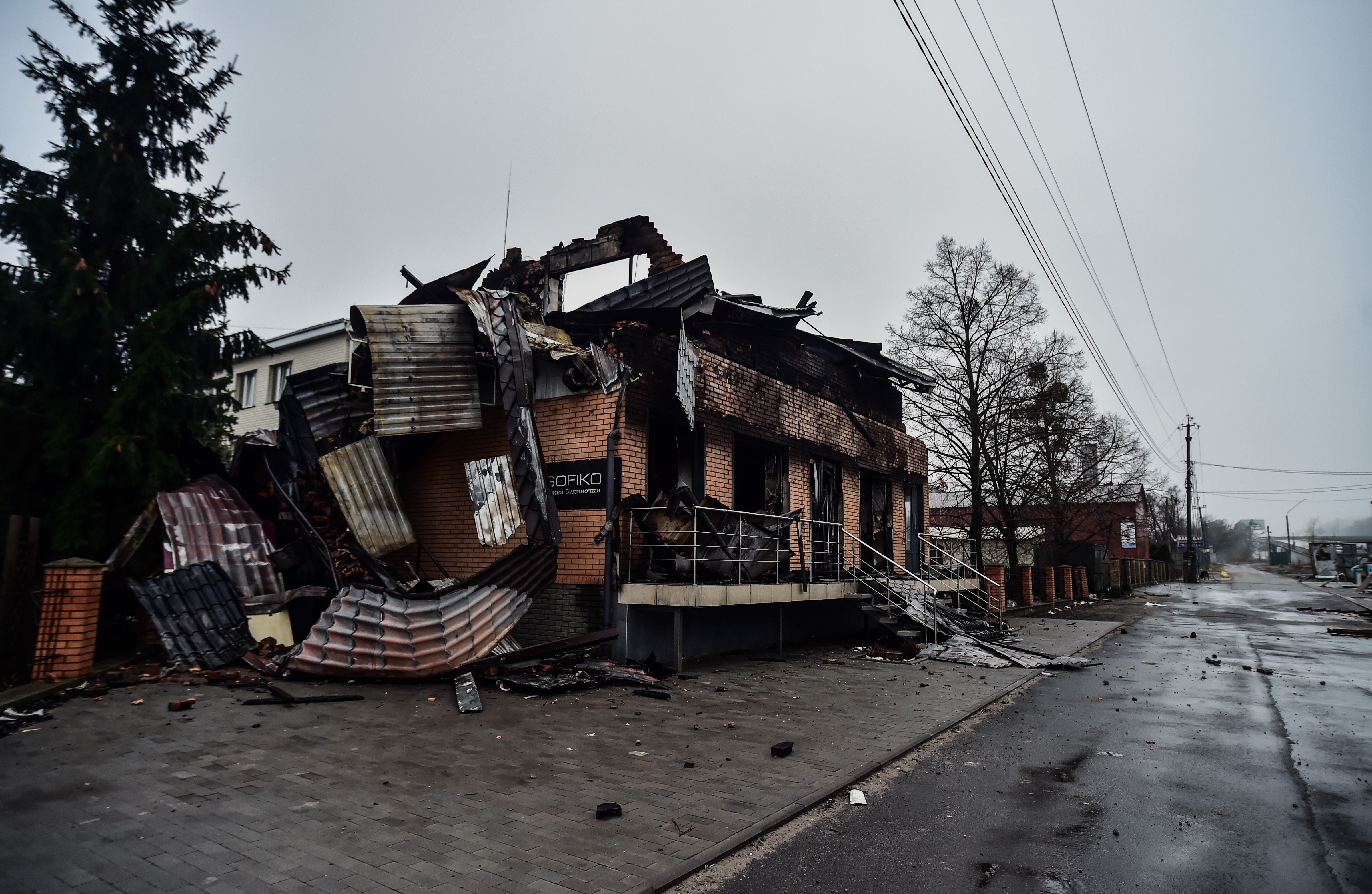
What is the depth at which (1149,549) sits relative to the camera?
61281 mm

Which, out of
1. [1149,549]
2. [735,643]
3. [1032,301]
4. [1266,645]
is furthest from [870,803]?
[1149,549]

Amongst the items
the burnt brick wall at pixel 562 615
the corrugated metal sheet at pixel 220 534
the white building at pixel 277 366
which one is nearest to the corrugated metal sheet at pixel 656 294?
the burnt brick wall at pixel 562 615

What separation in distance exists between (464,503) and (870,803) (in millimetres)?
8046

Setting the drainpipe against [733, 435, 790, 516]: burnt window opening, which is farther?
[733, 435, 790, 516]: burnt window opening

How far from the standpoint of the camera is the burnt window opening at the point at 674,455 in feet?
38.0

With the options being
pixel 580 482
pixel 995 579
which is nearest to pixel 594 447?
pixel 580 482

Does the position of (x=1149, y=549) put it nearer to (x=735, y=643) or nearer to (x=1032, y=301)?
(x=1032, y=301)

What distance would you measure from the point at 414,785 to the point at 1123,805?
5133mm

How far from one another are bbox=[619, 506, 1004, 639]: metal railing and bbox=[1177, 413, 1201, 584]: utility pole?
4872cm

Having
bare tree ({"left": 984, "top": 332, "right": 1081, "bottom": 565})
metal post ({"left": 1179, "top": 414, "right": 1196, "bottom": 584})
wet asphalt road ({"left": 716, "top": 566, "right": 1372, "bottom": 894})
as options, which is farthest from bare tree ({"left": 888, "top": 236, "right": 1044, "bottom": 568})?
metal post ({"left": 1179, "top": 414, "right": 1196, "bottom": 584})

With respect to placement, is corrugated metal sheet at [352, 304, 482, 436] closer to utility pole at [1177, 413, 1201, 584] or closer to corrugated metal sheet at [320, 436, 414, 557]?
corrugated metal sheet at [320, 436, 414, 557]

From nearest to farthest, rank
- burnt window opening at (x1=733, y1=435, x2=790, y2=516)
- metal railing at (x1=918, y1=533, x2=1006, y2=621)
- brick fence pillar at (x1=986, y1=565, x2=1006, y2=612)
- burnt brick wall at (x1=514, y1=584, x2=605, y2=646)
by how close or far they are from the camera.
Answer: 1. burnt brick wall at (x1=514, y1=584, x2=605, y2=646)
2. burnt window opening at (x1=733, y1=435, x2=790, y2=516)
3. metal railing at (x1=918, y1=533, x2=1006, y2=621)
4. brick fence pillar at (x1=986, y1=565, x2=1006, y2=612)

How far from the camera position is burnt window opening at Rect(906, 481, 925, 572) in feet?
62.6

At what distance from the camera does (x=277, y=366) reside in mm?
23219
